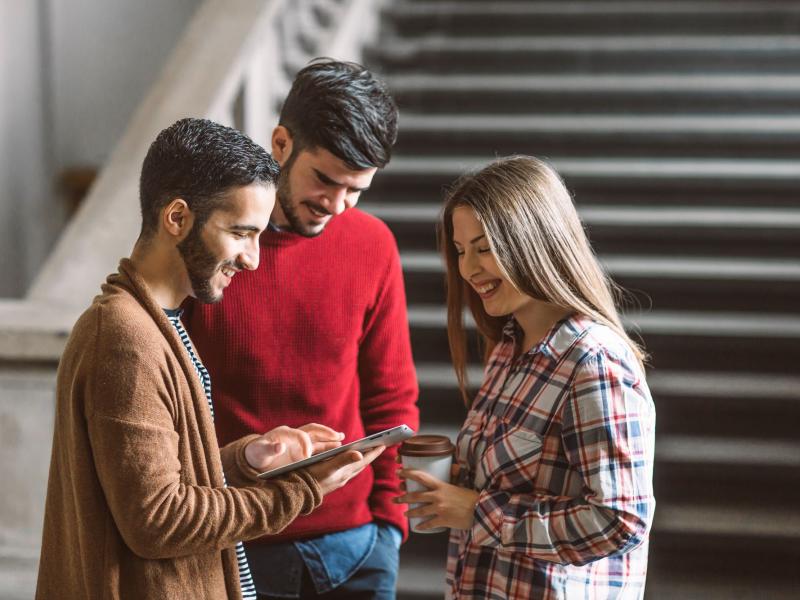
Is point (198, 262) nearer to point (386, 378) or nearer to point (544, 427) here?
point (544, 427)

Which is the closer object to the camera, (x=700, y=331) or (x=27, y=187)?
(x=700, y=331)

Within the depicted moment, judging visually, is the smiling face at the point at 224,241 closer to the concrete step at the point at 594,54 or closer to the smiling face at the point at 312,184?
the smiling face at the point at 312,184

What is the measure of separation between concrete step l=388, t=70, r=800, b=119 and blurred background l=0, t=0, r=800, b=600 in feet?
0.05

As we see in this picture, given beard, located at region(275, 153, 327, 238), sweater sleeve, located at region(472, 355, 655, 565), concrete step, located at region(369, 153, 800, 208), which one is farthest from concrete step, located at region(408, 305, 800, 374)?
sweater sleeve, located at region(472, 355, 655, 565)

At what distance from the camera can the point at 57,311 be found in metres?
3.16

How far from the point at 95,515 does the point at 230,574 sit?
0.95 ft

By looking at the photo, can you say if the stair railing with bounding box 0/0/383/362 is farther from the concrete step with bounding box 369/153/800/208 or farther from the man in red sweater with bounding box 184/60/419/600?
the man in red sweater with bounding box 184/60/419/600

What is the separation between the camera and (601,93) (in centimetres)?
570

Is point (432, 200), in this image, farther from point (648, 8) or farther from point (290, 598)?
point (290, 598)

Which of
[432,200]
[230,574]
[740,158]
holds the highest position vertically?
[740,158]

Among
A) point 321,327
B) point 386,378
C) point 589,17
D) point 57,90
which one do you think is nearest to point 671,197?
point 589,17

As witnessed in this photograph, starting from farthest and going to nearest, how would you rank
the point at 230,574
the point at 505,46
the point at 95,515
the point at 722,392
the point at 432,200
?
1. the point at 505,46
2. the point at 432,200
3. the point at 722,392
4. the point at 230,574
5. the point at 95,515

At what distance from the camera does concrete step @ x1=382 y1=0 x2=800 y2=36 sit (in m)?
6.11

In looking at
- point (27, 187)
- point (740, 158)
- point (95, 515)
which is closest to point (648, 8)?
point (740, 158)
